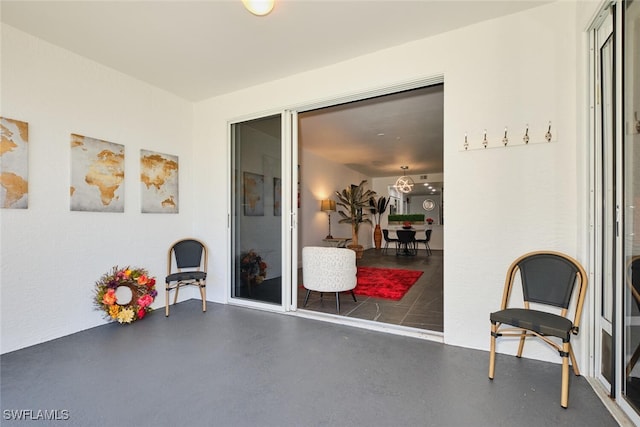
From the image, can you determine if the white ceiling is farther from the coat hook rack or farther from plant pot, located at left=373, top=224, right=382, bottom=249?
plant pot, located at left=373, top=224, right=382, bottom=249

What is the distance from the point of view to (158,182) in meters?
3.83

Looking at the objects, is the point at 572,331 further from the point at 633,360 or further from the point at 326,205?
the point at 326,205

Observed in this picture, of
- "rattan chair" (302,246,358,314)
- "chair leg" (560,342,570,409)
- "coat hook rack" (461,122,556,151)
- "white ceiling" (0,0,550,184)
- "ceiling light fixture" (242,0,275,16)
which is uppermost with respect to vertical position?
"white ceiling" (0,0,550,184)

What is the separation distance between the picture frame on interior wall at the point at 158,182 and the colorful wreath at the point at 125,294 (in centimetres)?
81

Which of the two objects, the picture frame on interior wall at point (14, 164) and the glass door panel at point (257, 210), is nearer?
the picture frame on interior wall at point (14, 164)

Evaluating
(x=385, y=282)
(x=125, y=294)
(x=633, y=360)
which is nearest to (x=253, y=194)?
(x=125, y=294)

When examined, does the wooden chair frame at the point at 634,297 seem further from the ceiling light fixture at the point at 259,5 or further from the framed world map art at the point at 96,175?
the framed world map art at the point at 96,175

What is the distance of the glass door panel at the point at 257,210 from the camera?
371 cm

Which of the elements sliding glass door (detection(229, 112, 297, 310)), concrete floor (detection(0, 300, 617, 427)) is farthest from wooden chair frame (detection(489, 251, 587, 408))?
sliding glass door (detection(229, 112, 297, 310))

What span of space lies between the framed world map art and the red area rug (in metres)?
3.46

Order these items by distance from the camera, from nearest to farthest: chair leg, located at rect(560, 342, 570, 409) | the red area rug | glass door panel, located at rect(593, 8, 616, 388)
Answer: chair leg, located at rect(560, 342, 570, 409) → glass door panel, located at rect(593, 8, 616, 388) → the red area rug

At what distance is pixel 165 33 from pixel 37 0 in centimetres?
86

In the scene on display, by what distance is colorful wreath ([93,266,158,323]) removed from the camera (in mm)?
3113

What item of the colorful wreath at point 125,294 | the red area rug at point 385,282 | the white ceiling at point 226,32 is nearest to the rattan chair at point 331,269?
the red area rug at point 385,282
